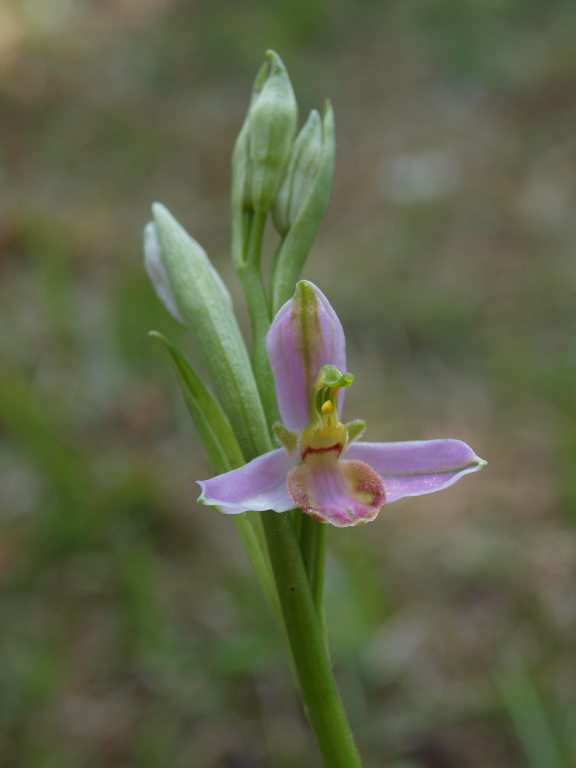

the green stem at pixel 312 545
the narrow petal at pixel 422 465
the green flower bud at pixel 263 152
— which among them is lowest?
the green stem at pixel 312 545

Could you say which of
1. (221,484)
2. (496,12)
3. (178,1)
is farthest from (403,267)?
(178,1)

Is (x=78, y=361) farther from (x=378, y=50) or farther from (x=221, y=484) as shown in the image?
(x=378, y=50)

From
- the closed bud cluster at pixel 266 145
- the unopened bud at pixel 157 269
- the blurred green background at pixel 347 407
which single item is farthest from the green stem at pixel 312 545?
the blurred green background at pixel 347 407

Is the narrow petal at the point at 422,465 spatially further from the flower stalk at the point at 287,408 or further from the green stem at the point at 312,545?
the green stem at the point at 312,545

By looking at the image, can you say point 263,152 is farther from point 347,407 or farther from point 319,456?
point 347,407

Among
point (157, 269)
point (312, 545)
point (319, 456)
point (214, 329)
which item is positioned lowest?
point (312, 545)

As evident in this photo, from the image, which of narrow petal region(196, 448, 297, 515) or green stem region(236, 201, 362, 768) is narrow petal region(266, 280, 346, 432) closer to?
narrow petal region(196, 448, 297, 515)

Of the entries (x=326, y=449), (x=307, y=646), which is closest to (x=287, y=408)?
(x=326, y=449)
